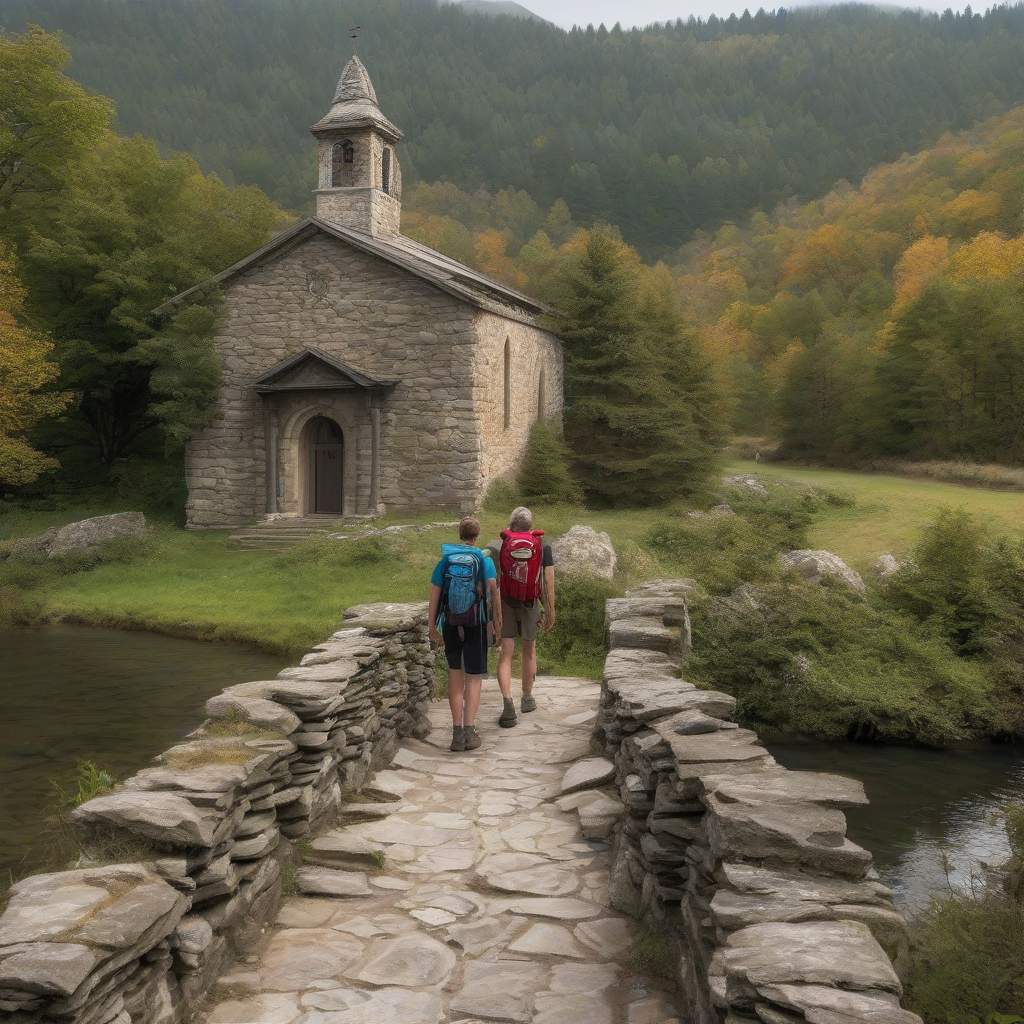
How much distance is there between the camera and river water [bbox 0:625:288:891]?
8.62 meters

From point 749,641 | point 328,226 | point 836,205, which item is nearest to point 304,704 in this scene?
point 749,641

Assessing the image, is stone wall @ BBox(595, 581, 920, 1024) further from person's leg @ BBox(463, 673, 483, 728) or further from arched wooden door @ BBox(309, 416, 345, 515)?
arched wooden door @ BBox(309, 416, 345, 515)

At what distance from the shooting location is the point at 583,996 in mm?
4070

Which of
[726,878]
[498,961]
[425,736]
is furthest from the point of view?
[425,736]

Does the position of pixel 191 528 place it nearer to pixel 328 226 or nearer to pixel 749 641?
pixel 328 226

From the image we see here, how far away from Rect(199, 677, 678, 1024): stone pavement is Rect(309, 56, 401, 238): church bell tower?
20.0 meters

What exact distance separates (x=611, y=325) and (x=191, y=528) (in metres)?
12.0

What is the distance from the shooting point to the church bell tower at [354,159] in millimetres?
24172

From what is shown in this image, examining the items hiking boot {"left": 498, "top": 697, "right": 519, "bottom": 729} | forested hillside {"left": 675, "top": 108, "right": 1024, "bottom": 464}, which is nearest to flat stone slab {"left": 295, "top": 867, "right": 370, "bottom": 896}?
hiking boot {"left": 498, "top": 697, "right": 519, "bottom": 729}

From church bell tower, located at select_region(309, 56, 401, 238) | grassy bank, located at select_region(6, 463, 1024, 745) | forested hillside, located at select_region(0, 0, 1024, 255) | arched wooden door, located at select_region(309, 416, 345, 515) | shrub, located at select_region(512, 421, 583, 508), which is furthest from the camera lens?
forested hillside, located at select_region(0, 0, 1024, 255)

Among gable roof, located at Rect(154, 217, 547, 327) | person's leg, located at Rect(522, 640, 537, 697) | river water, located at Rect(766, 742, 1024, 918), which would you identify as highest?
gable roof, located at Rect(154, 217, 547, 327)

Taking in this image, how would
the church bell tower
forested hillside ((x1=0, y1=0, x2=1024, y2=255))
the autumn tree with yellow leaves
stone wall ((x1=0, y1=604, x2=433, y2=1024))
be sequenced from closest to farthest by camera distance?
stone wall ((x1=0, y1=604, x2=433, y2=1024)) < the autumn tree with yellow leaves < the church bell tower < forested hillside ((x1=0, y1=0, x2=1024, y2=255))

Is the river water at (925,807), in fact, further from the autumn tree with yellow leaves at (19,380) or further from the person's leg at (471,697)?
the autumn tree with yellow leaves at (19,380)

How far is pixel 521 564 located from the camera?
8.56 metres
